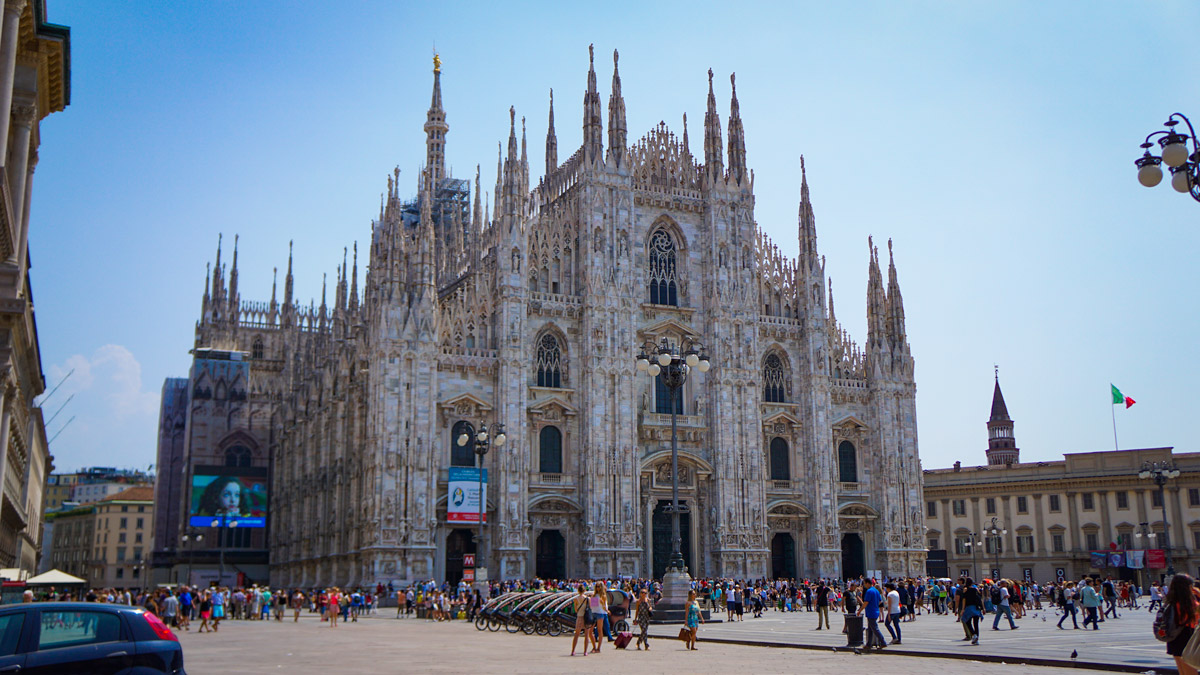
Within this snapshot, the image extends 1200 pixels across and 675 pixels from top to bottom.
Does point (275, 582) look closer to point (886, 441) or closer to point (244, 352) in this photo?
point (244, 352)

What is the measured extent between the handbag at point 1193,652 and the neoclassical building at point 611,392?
121 feet

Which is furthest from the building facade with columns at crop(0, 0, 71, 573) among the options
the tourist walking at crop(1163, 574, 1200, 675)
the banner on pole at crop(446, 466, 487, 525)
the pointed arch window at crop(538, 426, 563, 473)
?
the pointed arch window at crop(538, 426, 563, 473)

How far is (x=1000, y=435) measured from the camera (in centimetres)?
9650

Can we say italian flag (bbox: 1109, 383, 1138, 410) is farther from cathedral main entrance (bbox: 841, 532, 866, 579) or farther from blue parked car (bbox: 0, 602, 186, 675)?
blue parked car (bbox: 0, 602, 186, 675)

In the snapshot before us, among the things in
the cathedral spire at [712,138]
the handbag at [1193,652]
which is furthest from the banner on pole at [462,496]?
the handbag at [1193,652]

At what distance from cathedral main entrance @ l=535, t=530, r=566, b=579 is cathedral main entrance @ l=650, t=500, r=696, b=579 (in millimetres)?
4915

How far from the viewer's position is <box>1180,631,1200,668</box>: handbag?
912 centimetres

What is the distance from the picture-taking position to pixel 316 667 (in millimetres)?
17828

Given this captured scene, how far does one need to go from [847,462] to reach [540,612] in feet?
103

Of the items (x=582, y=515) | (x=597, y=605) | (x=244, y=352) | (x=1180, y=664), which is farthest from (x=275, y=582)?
(x=1180, y=664)

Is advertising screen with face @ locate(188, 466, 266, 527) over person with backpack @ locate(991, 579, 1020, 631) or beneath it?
over

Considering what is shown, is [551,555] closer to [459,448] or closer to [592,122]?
[459,448]

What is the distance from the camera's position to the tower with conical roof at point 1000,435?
9531 centimetres

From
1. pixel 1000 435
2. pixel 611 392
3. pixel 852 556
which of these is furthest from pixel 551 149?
pixel 1000 435
